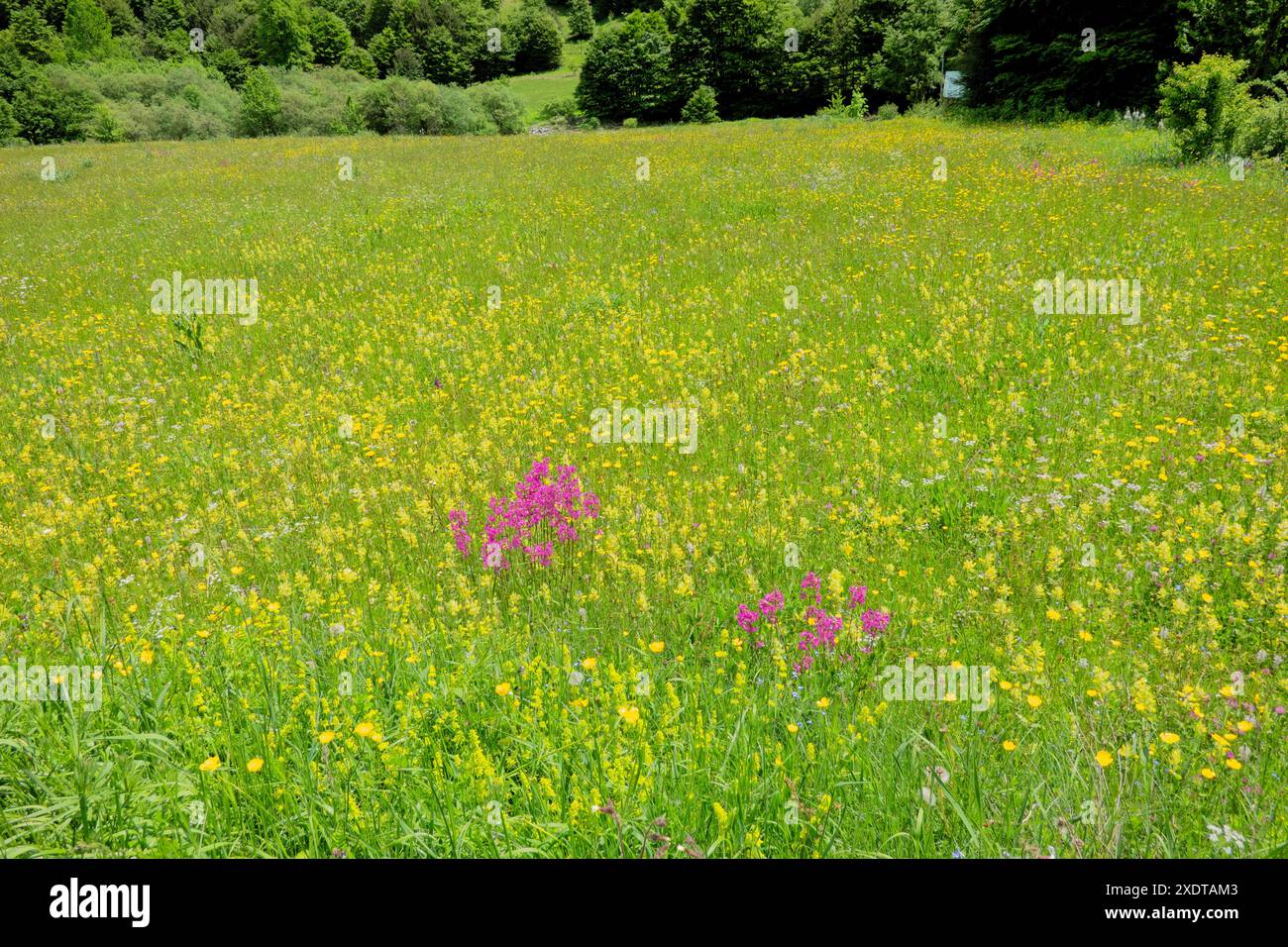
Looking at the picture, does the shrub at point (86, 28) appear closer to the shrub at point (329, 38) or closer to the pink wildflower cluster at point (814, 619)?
the shrub at point (329, 38)

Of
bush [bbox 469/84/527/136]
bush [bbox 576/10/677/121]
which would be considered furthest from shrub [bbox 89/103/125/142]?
bush [bbox 576/10/677/121]

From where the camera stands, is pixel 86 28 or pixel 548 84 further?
pixel 86 28

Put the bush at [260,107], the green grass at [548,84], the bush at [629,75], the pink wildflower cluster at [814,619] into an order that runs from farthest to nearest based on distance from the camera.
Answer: the green grass at [548,84]
the bush at [629,75]
the bush at [260,107]
the pink wildflower cluster at [814,619]

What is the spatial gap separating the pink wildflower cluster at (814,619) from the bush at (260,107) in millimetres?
54373

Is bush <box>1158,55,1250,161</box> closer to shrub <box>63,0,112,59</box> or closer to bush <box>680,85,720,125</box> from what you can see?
bush <box>680,85,720,125</box>

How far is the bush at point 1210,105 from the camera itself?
49.5 feet

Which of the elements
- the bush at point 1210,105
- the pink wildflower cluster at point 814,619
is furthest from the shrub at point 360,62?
the pink wildflower cluster at point 814,619

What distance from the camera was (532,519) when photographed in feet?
16.5

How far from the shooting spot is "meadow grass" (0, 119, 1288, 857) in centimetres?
262

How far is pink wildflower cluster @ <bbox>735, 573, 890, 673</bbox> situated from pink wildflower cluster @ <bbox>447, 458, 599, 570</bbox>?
1.45 meters

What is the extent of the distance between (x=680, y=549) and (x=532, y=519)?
1285 millimetres

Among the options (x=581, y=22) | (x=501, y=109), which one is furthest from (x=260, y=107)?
(x=581, y=22)

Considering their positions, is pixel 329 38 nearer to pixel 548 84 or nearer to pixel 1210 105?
pixel 548 84
